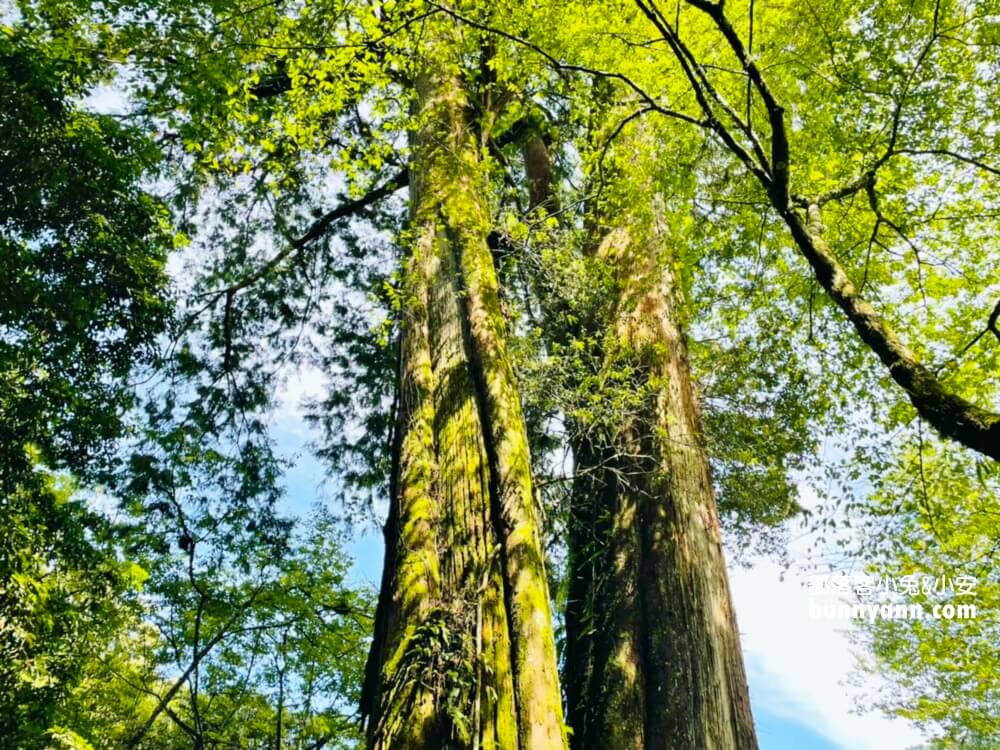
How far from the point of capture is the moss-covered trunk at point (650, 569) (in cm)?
420

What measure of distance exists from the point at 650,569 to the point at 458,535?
181 centimetres

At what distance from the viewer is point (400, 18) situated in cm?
555

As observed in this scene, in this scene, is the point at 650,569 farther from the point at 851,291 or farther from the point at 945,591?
the point at 945,591

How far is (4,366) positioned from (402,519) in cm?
429

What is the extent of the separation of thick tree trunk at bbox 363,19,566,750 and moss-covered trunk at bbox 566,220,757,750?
1287 mm

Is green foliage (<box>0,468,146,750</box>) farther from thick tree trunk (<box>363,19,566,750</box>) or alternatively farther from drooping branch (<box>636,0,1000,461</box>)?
drooping branch (<box>636,0,1000,461</box>)

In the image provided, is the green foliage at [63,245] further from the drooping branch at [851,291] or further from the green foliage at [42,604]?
the drooping branch at [851,291]

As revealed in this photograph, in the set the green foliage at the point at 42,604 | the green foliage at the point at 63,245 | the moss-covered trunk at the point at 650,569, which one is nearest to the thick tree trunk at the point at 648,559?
the moss-covered trunk at the point at 650,569

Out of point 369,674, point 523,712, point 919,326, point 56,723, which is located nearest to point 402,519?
point 369,674

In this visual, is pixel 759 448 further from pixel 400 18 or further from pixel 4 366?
pixel 4 366

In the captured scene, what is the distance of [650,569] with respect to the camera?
4809mm

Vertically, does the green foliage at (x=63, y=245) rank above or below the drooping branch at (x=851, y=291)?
above

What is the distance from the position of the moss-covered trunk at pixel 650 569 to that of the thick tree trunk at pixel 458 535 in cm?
129

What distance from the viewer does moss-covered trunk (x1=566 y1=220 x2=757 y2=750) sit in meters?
4.20
